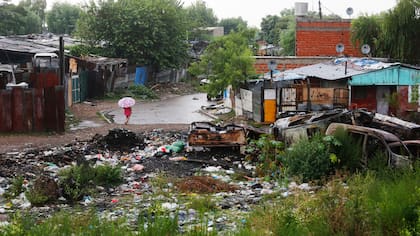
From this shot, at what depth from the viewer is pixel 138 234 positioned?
5.88m

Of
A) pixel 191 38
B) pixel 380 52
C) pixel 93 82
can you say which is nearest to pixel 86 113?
pixel 93 82

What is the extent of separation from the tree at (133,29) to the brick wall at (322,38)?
8.92m

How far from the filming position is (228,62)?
23.3 meters

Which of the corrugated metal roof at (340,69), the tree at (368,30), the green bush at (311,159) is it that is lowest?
the green bush at (311,159)

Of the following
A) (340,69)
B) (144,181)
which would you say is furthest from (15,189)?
(340,69)

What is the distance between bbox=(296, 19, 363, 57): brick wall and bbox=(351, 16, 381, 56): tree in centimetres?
313

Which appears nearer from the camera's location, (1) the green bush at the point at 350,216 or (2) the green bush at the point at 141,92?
(1) the green bush at the point at 350,216

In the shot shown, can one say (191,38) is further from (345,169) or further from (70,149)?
(345,169)

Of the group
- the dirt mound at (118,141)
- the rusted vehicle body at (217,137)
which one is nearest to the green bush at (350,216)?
the rusted vehicle body at (217,137)

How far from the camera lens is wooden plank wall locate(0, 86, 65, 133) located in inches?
653

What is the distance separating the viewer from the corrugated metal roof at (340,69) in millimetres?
20641

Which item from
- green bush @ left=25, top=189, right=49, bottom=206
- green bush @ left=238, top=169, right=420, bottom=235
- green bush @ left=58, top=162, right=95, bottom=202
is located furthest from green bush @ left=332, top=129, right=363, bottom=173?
green bush @ left=25, top=189, right=49, bottom=206

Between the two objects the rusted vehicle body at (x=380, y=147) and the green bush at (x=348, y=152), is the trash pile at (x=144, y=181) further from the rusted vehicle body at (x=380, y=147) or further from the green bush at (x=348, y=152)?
the rusted vehicle body at (x=380, y=147)

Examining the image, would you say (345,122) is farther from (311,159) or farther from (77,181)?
(77,181)
